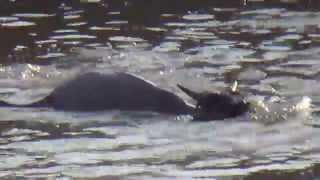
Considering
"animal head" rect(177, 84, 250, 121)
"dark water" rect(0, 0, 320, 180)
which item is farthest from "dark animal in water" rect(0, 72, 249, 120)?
"dark water" rect(0, 0, 320, 180)

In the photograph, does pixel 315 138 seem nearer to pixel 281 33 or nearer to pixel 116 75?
pixel 116 75

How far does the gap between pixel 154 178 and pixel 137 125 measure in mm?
1347

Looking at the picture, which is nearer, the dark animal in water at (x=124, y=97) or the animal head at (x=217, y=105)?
the animal head at (x=217, y=105)

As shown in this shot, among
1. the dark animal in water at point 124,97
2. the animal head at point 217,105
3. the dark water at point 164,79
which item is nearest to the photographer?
the dark water at point 164,79

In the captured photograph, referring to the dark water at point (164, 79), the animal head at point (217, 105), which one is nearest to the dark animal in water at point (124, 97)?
the animal head at point (217, 105)

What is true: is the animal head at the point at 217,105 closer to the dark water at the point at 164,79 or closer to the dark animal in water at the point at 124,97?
the dark animal in water at the point at 124,97

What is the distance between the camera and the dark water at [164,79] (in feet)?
22.9

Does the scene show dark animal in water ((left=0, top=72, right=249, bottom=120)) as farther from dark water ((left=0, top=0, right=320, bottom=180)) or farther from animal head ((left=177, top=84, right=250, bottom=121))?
dark water ((left=0, top=0, right=320, bottom=180))

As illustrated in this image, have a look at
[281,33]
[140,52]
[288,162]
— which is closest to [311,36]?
[281,33]

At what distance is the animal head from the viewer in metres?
8.03

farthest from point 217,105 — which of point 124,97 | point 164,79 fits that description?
point 164,79

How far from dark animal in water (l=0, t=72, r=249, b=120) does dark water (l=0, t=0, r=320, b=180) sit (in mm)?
158

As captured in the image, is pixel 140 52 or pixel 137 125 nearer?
pixel 137 125

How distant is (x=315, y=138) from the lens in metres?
7.37
